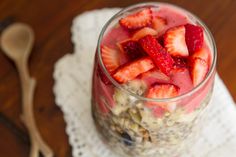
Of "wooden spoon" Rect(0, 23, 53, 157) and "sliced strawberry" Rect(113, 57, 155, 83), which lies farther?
"wooden spoon" Rect(0, 23, 53, 157)

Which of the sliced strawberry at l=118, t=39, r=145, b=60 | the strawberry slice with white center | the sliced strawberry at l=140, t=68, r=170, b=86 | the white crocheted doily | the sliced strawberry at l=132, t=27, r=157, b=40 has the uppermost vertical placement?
the sliced strawberry at l=132, t=27, r=157, b=40

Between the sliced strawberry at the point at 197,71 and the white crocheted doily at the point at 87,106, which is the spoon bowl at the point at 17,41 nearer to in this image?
the white crocheted doily at the point at 87,106

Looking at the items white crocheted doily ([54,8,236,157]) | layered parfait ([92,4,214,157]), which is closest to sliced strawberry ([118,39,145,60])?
layered parfait ([92,4,214,157])

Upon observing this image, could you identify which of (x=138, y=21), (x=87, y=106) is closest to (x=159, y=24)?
(x=138, y=21)

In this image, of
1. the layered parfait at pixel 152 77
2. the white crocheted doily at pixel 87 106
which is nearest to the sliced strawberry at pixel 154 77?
the layered parfait at pixel 152 77

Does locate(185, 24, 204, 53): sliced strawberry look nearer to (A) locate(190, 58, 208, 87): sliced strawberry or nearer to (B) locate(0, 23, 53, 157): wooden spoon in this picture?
(A) locate(190, 58, 208, 87): sliced strawberry

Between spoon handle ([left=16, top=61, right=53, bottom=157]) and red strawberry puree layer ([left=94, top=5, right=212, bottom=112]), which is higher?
red strawberry puree layer ([left=94, top=5, right=212, bottom=112])

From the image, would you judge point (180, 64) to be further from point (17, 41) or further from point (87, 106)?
point (17, 41)

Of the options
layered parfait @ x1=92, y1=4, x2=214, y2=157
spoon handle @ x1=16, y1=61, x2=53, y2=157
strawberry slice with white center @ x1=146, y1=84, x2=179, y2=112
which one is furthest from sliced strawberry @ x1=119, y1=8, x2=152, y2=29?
spoon handle @ x1=16, y1=61, x2=53, y2=157
